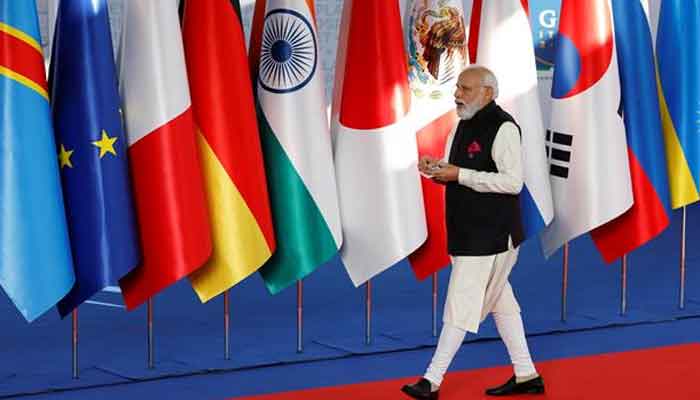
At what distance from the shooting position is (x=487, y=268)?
480cm

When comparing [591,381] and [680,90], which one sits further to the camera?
[680,90]

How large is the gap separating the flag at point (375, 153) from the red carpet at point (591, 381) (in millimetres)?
615

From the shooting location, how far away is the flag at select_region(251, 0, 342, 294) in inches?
210

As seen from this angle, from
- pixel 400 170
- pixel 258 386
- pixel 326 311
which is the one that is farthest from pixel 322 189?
pixel 326 311

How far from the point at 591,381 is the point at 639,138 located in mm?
1355

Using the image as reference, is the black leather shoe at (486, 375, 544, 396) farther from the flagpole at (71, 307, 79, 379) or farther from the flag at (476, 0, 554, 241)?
the flagpole at (71, 307, 79, 379)

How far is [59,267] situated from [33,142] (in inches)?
19.1

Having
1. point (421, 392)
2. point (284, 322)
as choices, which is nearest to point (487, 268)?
point (421, 392)

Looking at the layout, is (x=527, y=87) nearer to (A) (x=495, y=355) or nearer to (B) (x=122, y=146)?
(A) (x=495, y=355)

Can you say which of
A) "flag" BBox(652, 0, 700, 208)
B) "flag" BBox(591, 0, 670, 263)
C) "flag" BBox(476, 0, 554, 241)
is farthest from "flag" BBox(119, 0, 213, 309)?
"flag" BBox(652, 0, 700, 208)

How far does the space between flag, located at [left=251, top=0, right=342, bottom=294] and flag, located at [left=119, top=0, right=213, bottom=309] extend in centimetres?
44

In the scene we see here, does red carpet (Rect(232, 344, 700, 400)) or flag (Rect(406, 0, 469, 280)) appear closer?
red carpet (Rect(232, 344, 700, 400))

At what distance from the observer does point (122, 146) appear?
499 cm

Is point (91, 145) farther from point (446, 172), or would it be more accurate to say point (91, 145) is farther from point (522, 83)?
point (522, 83)
